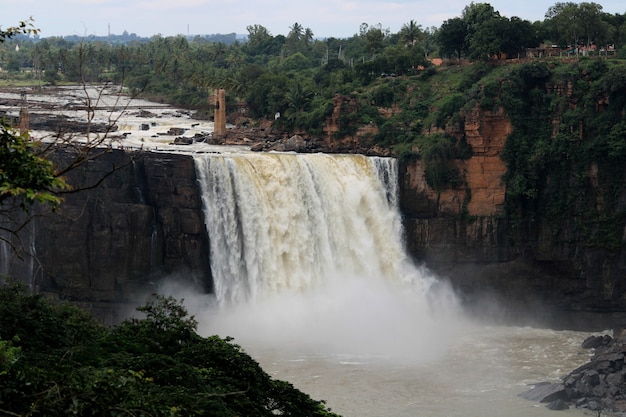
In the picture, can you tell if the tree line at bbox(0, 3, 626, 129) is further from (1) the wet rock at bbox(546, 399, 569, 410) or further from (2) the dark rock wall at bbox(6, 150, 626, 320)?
(1) the wet rock at bbox(546, 399, 569, 410)

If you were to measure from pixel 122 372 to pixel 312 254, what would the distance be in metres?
31.4

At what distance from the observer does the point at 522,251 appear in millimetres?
48312

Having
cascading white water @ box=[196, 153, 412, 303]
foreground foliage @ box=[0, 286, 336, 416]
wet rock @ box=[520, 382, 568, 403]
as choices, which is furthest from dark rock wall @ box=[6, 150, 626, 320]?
foreground foliage @ box=[0, 286, 336, 416]

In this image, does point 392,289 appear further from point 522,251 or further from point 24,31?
point 24,31

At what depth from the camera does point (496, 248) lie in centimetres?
4841

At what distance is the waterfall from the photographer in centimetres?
4428

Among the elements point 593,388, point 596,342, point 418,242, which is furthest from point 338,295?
point 593,388

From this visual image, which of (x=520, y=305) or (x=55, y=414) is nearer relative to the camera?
(x=55, y=414)

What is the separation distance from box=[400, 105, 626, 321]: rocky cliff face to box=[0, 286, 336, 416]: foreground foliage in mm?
24677

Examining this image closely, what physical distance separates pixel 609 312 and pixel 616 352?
947cm

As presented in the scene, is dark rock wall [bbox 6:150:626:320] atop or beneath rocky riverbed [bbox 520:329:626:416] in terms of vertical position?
atop

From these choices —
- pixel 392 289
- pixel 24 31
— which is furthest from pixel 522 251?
pixel 24 31

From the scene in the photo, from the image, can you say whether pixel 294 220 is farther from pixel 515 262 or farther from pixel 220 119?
pixel 220 119

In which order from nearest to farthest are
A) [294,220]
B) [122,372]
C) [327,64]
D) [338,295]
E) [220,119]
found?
[122,372], [294,220], [338,295], [220,119], [327,64]
